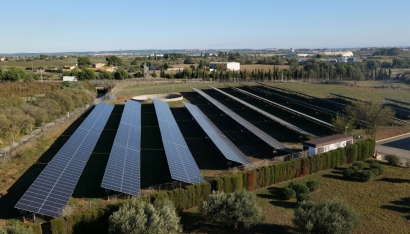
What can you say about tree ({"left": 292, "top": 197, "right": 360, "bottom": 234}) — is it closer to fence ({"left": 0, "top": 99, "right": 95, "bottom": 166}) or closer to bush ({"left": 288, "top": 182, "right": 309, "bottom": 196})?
bush ({"left": 288, "top": 182, "right": 309, "bottom": 196})

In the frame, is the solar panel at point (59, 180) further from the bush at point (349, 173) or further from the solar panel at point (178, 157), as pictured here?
the bush at point (349, 173)

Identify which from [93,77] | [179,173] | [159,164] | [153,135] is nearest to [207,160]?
[159,164]

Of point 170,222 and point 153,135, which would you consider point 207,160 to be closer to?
point 153,135

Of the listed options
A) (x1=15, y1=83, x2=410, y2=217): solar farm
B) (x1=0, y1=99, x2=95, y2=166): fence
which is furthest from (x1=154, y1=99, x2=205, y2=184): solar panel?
(x1=0, y1=99, x2=95, y2=166): fence

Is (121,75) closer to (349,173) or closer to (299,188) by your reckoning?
(349,173)

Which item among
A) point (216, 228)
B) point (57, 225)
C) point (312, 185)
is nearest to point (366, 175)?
point (312, 185)

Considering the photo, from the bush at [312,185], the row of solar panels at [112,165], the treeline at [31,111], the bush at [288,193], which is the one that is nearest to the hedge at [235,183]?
the row of solar panels at [112,165]
